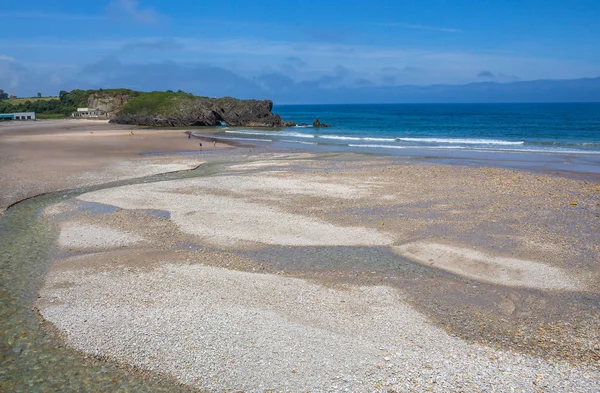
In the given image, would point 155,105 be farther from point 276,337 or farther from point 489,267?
point 276,337

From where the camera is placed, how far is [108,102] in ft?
378

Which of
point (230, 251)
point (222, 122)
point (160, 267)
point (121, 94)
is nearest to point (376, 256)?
point (230, 251)

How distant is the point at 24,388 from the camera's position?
8703 millimetres

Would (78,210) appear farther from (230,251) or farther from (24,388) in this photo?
(24,388)

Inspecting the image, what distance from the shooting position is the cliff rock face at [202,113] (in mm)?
86188

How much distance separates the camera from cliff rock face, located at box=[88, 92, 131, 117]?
11400cm

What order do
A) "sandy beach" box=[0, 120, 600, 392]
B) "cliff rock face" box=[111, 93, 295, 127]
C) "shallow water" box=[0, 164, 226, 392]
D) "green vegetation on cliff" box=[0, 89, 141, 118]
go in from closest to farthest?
"shallow water" box=[0, 164, 226, 392]
"sandy beach" box=[0, 120, 600, 392]
"cliff rock face" box=[111, 93, 295, 127]
"green vegetation on cliff" box=[0, 89, 141, 118]

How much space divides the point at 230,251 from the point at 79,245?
519 centimetres

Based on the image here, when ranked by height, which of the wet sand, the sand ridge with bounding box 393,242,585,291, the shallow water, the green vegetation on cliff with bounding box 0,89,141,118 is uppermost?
the green vegetation on cliff with bounding box 0,89,141,118

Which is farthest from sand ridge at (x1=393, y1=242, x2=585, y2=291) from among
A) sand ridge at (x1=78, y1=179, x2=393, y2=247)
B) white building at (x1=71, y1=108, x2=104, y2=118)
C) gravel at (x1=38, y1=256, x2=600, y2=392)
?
white building at (x1=71, y1=108, x2=104, y2=118)

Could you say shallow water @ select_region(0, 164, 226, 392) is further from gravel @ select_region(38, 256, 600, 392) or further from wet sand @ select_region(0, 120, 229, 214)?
wet sand @ select_region(0, 120, 229, 214)

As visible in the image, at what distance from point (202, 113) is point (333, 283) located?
3082 inches

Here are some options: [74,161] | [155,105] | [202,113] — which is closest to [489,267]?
[74,161]

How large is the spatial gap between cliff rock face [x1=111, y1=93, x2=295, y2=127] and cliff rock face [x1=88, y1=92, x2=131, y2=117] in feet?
79.2
